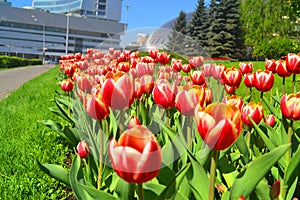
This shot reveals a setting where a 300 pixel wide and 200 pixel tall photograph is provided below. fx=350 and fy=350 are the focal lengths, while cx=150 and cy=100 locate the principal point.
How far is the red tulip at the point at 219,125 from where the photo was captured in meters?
0.87

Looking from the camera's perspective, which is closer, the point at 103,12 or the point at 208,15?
the point at 208,15

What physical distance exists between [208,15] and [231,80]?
27.6 metres

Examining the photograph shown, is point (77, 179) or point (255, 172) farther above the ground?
point (255, 172)

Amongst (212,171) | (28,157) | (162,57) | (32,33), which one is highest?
(162,57)

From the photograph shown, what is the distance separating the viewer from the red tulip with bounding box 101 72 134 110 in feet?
3.80

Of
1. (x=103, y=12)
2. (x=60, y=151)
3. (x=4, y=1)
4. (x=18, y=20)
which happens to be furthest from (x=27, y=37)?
(x=60, y=151)

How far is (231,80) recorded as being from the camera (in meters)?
1.96

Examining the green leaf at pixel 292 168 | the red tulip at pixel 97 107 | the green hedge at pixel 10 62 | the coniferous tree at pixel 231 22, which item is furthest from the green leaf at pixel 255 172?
the green hedge at pixel 10 62

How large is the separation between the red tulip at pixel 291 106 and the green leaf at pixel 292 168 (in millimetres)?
197

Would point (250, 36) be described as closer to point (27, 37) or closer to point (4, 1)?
point (27, 37)

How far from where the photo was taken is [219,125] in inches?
33.9

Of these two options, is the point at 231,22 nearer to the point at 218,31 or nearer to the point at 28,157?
the point at 218,31

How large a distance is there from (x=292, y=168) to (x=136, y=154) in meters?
0.71

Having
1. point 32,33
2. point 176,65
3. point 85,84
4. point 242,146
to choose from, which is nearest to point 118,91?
point 242,146
